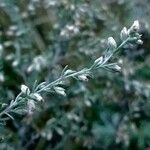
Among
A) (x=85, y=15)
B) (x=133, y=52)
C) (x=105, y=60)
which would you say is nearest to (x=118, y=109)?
(x=133, y=52)

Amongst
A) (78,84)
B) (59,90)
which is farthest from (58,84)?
(78,84)

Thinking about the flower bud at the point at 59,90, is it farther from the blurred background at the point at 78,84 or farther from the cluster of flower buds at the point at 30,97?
the blurred background at the point at 78,84

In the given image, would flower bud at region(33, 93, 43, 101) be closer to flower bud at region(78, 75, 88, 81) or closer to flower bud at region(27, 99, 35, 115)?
flower bud at region(27, 99, 35, 115)

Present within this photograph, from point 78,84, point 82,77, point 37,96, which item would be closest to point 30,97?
point 37,96

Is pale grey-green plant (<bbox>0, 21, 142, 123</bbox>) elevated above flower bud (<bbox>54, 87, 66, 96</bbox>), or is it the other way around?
pale grey-green plant (<bbox>0, 21, 142, 123</bbox>)

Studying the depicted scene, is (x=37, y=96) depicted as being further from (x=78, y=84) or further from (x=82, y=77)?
(x=78, y=84)

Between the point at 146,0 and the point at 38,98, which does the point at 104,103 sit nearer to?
the point at 146,0

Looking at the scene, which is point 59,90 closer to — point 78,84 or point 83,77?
point 83,77

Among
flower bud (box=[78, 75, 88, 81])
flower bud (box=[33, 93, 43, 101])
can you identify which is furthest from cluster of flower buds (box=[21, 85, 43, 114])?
flower bud (box=[78, 75, 88, 81])

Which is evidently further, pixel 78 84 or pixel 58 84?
pixel 78 84
